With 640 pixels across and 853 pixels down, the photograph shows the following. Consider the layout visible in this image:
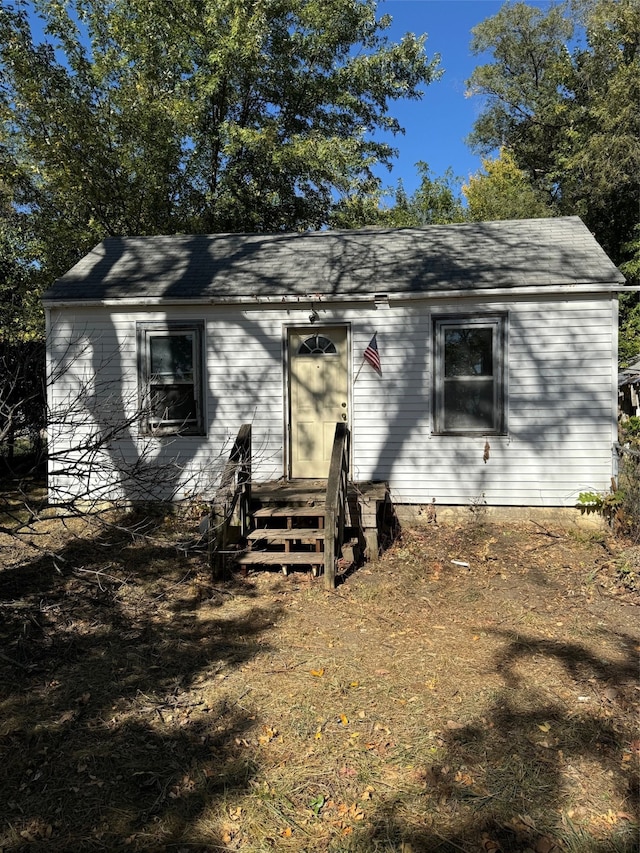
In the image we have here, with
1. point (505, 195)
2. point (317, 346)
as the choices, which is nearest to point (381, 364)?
point (317, 346)

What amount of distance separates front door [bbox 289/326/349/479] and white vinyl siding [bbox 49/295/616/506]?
0.49 ft

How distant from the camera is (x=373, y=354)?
789cm

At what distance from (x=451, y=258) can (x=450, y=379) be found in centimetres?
194

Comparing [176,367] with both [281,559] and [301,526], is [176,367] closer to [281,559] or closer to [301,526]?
[301,526]

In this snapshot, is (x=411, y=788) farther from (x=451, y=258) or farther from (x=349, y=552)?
(x=451, y=258)

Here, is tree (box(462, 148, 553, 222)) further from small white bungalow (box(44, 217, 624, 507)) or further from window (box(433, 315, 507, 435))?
window (box(433, 315, 507, 435))

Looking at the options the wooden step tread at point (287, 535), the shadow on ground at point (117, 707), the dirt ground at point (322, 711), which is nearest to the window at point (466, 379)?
the dirt ground at point (322, 711)

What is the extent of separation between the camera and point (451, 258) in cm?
854

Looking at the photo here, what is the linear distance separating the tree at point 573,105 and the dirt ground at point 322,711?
17801 millimetres

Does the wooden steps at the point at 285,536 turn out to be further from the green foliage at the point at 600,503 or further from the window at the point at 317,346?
the green foliage at the point at 600,503

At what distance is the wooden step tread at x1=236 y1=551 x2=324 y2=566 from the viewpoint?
20.5 feet

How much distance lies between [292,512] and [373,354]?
2.50 m

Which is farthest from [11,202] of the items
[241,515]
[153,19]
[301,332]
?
[241,515]

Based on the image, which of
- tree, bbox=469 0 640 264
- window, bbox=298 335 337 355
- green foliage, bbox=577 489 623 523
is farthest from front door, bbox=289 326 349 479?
tree, bbox=469 0 640 264
